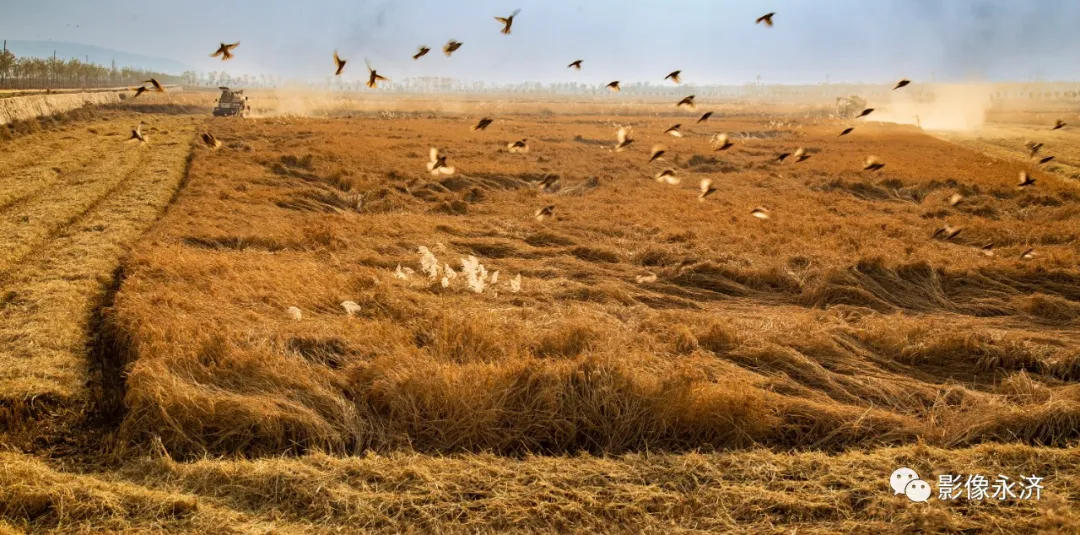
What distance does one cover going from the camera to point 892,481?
539 cm

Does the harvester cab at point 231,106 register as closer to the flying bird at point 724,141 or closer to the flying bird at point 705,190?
the flying bird at point 724,141

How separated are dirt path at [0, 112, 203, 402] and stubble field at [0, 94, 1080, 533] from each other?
6cm

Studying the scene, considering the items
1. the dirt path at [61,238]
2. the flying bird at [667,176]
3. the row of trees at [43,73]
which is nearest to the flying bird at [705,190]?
the flying bird at [667,176]

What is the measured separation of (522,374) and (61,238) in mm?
10170

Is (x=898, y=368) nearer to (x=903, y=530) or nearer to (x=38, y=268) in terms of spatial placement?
(x=903, y=530)

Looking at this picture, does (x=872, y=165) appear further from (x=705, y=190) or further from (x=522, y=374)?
(x=522, y=374)

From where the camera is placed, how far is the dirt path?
6.88 m

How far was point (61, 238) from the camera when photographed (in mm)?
12539

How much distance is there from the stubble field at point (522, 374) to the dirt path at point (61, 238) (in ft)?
0.21

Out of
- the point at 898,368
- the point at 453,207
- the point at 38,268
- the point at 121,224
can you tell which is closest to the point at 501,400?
the point at 898,368

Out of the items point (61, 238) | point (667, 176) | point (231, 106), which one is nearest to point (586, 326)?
point (667, 176)

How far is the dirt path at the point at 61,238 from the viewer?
271 inches

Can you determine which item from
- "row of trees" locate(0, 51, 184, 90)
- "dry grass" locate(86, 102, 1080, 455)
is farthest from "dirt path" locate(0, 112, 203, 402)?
"row of trees" locate(0, 51, 184, 90)

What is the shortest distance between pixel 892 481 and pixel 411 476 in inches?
143
